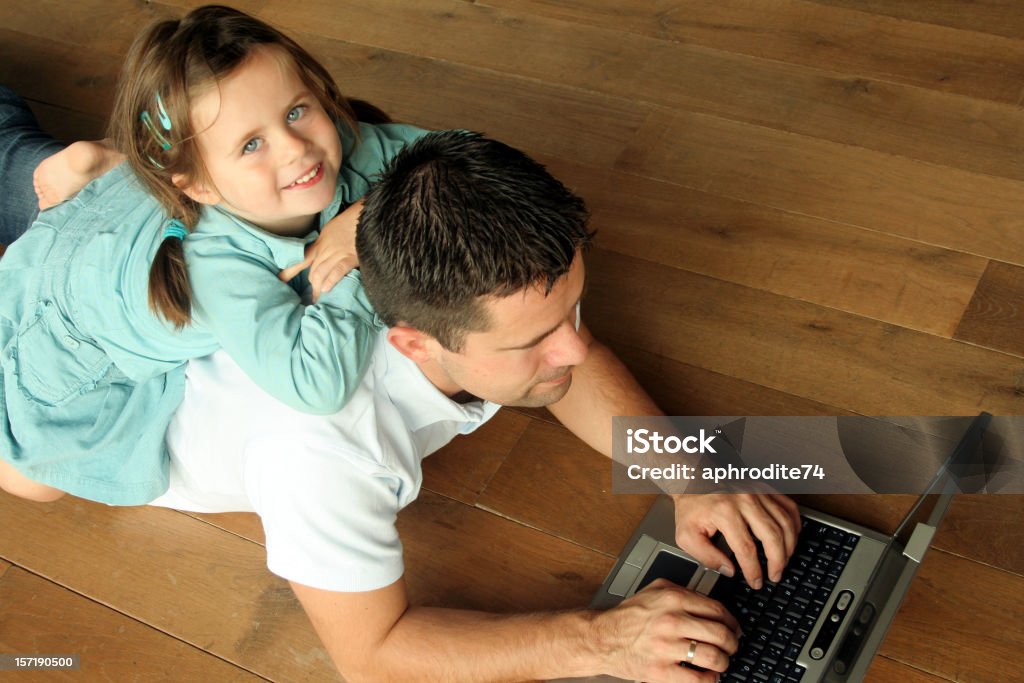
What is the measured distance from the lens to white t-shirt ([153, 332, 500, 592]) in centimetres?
134

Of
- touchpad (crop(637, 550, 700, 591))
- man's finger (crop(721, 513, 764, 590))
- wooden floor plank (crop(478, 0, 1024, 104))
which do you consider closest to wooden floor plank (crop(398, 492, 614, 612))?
touchpad (crop(637, 550, 700, 591))

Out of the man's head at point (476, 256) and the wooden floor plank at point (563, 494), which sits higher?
the man's head at point (476, 256)

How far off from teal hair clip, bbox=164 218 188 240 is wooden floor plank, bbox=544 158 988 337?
81cm

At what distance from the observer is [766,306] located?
6.20ft

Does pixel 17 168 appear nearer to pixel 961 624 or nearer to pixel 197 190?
pixel 197 190

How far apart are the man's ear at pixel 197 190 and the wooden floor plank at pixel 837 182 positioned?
0.92 meters

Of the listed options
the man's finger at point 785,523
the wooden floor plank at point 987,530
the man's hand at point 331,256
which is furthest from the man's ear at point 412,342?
the wooden floor plank at point 987,530

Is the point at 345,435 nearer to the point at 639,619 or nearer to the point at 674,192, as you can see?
the point at 639,619

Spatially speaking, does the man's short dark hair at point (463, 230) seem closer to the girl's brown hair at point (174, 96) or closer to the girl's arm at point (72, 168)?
the girl's brown hair at point (174, 96)

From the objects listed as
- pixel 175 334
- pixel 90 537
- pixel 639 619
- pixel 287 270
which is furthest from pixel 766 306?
pixel 90 537

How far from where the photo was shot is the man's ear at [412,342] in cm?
133

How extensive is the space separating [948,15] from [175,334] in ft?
5.77

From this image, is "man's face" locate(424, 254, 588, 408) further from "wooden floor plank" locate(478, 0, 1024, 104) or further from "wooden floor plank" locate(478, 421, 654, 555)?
"wooden floor plank" locate(478, 0, 1024, 104)

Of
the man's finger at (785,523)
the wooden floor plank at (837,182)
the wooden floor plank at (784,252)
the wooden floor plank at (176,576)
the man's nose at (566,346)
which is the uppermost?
the wooden floor plank at (837,182)
